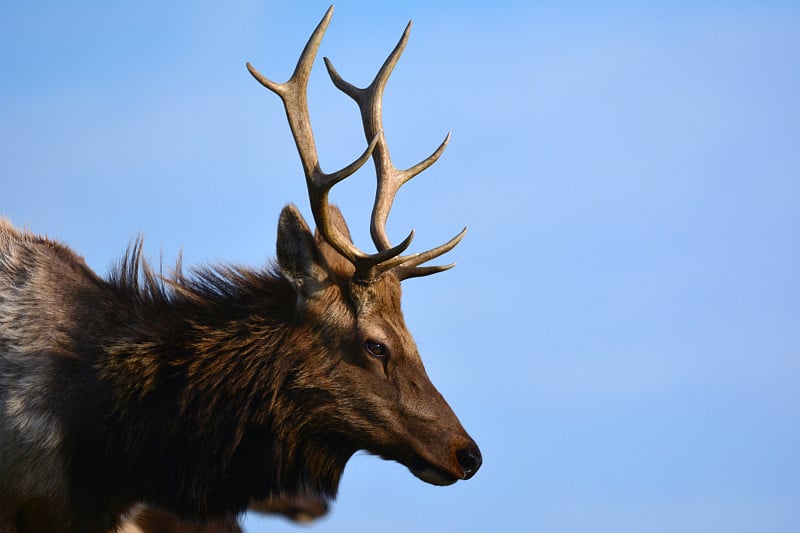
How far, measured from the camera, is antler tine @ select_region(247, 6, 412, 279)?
7250 mm

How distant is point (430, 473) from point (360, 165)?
65.3 inches

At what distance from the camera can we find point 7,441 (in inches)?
276

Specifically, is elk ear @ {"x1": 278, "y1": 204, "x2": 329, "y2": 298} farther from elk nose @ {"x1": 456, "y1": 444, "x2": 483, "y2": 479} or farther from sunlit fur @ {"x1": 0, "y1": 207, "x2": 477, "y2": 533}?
elk nose @ {"x1": 456, "y1": 444, "x2": 483, "y2": 479}

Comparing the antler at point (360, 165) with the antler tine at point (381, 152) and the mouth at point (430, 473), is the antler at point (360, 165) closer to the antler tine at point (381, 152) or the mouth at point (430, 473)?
the antler tine at point (381, 152)

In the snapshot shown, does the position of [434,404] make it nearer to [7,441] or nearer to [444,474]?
[444,474]

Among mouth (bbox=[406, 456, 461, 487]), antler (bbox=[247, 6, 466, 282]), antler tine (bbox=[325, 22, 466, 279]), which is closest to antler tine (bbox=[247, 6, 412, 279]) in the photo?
antler (bbox=[247, 6, 466, 282])

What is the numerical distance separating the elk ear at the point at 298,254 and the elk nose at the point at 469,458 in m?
1.18

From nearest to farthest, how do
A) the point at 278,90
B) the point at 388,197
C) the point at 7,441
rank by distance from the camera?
1. the point at 7,441
2. the point at 278,90
3. the point at 388,197

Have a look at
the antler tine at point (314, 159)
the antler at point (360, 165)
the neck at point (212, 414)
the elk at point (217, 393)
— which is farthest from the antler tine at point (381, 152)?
the neck at point (212, 414)

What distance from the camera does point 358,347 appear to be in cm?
723

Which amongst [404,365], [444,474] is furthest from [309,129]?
[444,474]

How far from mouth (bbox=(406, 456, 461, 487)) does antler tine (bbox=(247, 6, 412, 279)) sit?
3.42 feet

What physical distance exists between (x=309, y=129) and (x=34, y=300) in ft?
5.83

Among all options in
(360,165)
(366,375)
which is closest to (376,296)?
(366,375)
